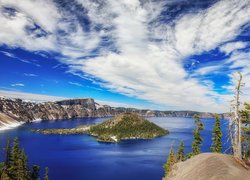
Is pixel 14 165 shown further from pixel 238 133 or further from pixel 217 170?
pixel 217 170

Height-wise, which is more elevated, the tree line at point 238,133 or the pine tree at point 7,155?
the tree line at point 238,133

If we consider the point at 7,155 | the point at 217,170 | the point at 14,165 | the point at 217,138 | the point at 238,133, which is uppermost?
the point at 238,133

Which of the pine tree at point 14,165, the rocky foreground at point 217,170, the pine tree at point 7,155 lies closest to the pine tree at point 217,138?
the rocky foreground at point 217,170

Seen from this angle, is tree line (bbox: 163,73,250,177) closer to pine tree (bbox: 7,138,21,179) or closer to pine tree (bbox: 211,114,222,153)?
pine tree (bbox: 211,114,222,153)

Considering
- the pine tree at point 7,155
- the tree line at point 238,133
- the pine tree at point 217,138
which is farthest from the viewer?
the pine tree at point 7,155

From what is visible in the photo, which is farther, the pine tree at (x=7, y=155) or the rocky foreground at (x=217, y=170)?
the pine tree at (x=7, y=155)

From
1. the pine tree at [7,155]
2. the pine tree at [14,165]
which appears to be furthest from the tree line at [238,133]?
the pine tree at [7,155]

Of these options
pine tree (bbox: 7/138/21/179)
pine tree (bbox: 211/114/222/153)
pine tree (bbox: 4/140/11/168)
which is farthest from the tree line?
pine tree (bbox: 4/140/11/168)

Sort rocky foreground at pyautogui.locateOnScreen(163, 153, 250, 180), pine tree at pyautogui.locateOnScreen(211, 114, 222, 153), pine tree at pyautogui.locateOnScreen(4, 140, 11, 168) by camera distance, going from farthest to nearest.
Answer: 1. pine tree at pyautogui.locateOnScreen(4, 140, 11, 168)
2. pine tree at pyautogui.locateOnScreen(211, 114, 222, 153)
3. rocky foreground at pyautogui.locateOnScreen(163, 153, 250, 180)

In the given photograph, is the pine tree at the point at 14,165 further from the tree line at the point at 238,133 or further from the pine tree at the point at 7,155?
the tree line at the point at 238,133

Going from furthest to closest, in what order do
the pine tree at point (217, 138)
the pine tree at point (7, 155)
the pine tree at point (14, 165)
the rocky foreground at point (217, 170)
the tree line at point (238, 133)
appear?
1. the pine tree at point (7, 155)
2. the pine tree at point (14, 165)
3. the pine tree at point (217, 138)
4. the tree line at point (238, 133)
5. the rocky foreground at point (217, 170)

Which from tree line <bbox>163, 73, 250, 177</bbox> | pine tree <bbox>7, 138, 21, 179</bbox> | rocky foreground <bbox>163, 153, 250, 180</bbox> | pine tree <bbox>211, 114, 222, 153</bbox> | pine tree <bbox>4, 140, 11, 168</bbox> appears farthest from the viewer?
pine tree <bbox>4, 140, 11, 168</bbox>

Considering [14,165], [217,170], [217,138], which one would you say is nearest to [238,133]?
[217,170]

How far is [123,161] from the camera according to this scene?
192 metres
